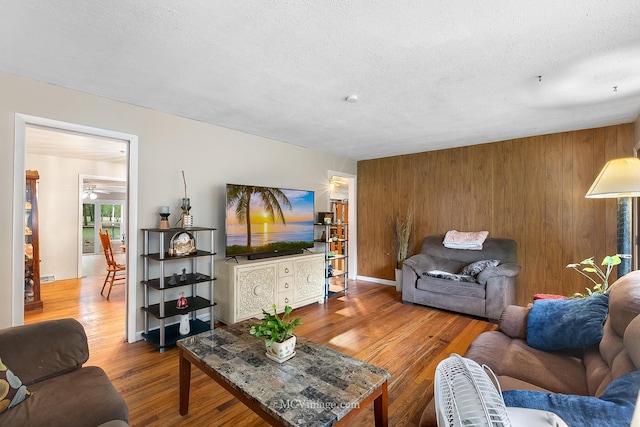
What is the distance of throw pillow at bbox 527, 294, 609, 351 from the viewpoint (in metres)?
1.67

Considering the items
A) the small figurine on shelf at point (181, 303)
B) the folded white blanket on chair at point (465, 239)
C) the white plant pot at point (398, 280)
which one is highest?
the folded white blanket on chair at point (465, 239)

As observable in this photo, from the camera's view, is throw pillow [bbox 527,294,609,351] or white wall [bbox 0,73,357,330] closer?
throw pillow [bbox 527,294,609,351]

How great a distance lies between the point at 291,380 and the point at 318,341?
1.49 metres

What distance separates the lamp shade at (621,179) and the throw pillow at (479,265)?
1.85m

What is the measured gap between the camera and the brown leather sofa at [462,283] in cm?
343

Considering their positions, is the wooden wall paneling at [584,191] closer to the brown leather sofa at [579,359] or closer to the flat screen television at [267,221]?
the brown leather sofa at [579,359]

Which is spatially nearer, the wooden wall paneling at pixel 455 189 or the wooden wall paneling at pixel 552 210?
the wooden wall paneling at pixel 552 210

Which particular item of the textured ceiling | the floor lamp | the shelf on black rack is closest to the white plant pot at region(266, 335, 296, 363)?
the shelf on black rack

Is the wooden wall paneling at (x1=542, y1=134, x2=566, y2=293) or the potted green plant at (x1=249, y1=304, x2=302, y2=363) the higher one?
the wooden wall paneling at (x1=542, y1=134, x2=566, y2=293)

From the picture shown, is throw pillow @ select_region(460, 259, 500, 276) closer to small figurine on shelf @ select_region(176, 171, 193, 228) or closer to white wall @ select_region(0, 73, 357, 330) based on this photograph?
white wall @ select_region(0, 73, 357, 330)

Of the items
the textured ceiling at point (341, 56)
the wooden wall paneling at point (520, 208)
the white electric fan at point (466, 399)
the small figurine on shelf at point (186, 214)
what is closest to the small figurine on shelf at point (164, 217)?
the small figurine on shelf at point (186, 214)

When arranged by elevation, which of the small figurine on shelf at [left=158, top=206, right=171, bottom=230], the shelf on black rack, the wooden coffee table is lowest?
the shelf on black rack

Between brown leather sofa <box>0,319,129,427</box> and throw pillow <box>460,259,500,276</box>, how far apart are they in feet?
12.5

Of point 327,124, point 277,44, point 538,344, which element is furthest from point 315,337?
point 277,44
